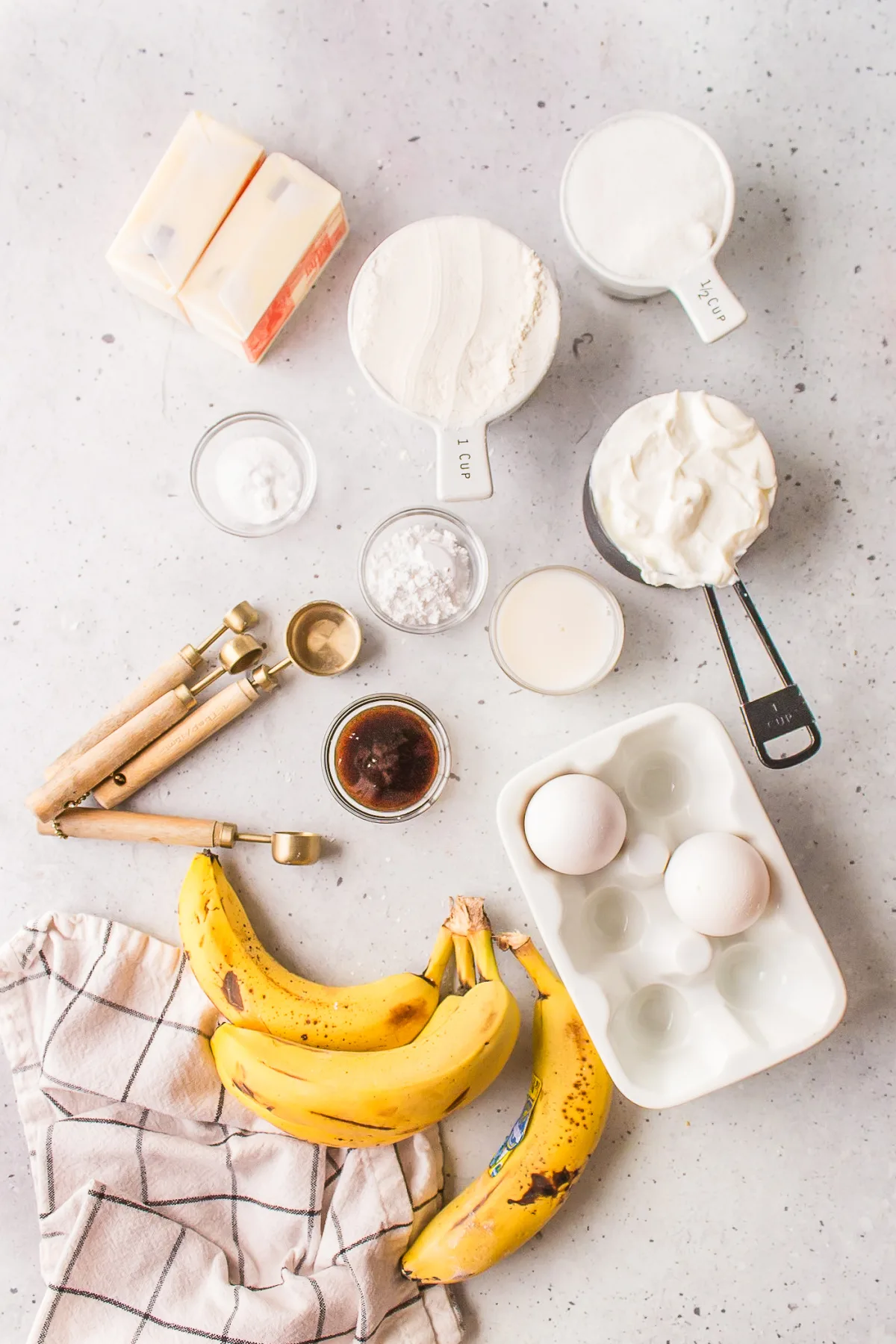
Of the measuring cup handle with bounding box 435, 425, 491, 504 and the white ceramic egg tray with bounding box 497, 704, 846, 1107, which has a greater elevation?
the measuring cup handle with bounding box 435, 425, 491, 504

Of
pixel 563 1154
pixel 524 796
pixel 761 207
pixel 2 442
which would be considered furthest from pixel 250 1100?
pixel 761 207

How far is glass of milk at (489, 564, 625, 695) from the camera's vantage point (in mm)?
1214

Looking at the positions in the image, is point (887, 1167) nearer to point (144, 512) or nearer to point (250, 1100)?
point (250, 1100)

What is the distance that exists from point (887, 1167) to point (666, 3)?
164 cm

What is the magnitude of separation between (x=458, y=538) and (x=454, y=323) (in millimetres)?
292

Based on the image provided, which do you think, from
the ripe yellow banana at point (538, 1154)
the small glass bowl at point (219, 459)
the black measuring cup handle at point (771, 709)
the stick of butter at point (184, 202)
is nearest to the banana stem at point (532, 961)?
the ripe yellow banana at point (538, 1154)

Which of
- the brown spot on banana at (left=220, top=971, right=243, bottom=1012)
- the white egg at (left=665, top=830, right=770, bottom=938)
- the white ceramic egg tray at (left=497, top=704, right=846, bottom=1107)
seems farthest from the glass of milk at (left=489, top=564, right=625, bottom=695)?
the brown spot on banana at (left=220, top=971, right=243, bottom=1012)

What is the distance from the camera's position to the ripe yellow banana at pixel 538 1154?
3.76 feet

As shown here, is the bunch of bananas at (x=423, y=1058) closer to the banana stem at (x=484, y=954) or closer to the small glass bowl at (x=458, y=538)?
the banana stem at (x=484, y=954)

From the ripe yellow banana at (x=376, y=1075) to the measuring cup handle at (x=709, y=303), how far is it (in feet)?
2.80

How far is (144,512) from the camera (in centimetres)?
130

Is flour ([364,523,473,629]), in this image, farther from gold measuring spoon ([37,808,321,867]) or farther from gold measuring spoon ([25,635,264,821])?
gold measuring spoon ([37,808,321,867])

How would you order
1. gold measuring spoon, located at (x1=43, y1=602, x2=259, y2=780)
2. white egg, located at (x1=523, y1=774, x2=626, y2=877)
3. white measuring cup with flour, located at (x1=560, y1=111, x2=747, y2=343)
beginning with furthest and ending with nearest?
1. gold measuring spoon, located at (x1=43, y1=602, x2=259, y2=780)
2. white measuring cup with flour, located at (x1=560, y1=111, x2=747, y2=343)
3. white egg, located at (x1=523, y1=774, x2=626, y2=877)

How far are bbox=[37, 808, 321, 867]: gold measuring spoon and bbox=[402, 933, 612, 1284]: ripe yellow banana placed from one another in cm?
29
